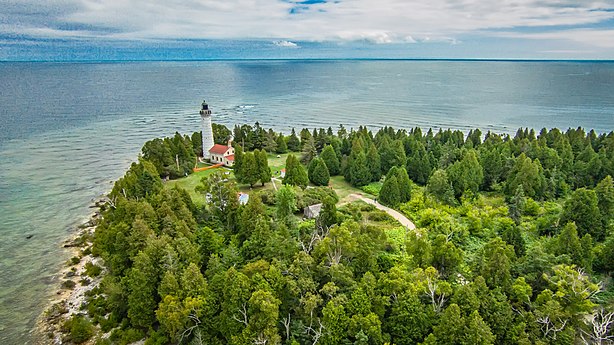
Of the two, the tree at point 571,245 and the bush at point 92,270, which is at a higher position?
the tree at point 571,245

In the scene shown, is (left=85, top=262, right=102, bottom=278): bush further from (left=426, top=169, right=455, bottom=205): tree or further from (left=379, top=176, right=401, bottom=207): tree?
(left=426, top=169, right=455, bottom=205): tree

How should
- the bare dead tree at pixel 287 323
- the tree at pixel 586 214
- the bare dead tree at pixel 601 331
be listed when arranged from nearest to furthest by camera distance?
1. the bare dead tree at pixel 601 331
2. the bare dead tree at pixel 287 323
3. the tree at pixel 586 214

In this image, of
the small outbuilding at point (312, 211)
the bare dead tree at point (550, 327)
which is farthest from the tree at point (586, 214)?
the small outbuilding at point (312, 211)

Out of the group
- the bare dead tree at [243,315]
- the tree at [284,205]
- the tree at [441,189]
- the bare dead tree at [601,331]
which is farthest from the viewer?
the tree at [441,189]

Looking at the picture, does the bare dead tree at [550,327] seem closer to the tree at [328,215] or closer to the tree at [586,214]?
the tree at [586,214]

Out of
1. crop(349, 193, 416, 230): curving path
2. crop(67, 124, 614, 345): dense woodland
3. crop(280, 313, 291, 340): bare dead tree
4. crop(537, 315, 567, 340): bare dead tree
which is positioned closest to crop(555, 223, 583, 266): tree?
crop(67, 124, 614, 345): dense woodland

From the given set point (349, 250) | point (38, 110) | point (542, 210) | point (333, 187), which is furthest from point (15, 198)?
point (38, 110)

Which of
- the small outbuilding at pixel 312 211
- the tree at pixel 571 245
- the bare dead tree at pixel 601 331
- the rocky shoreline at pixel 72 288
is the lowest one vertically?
the rocky shoreline at pixel 72 288
